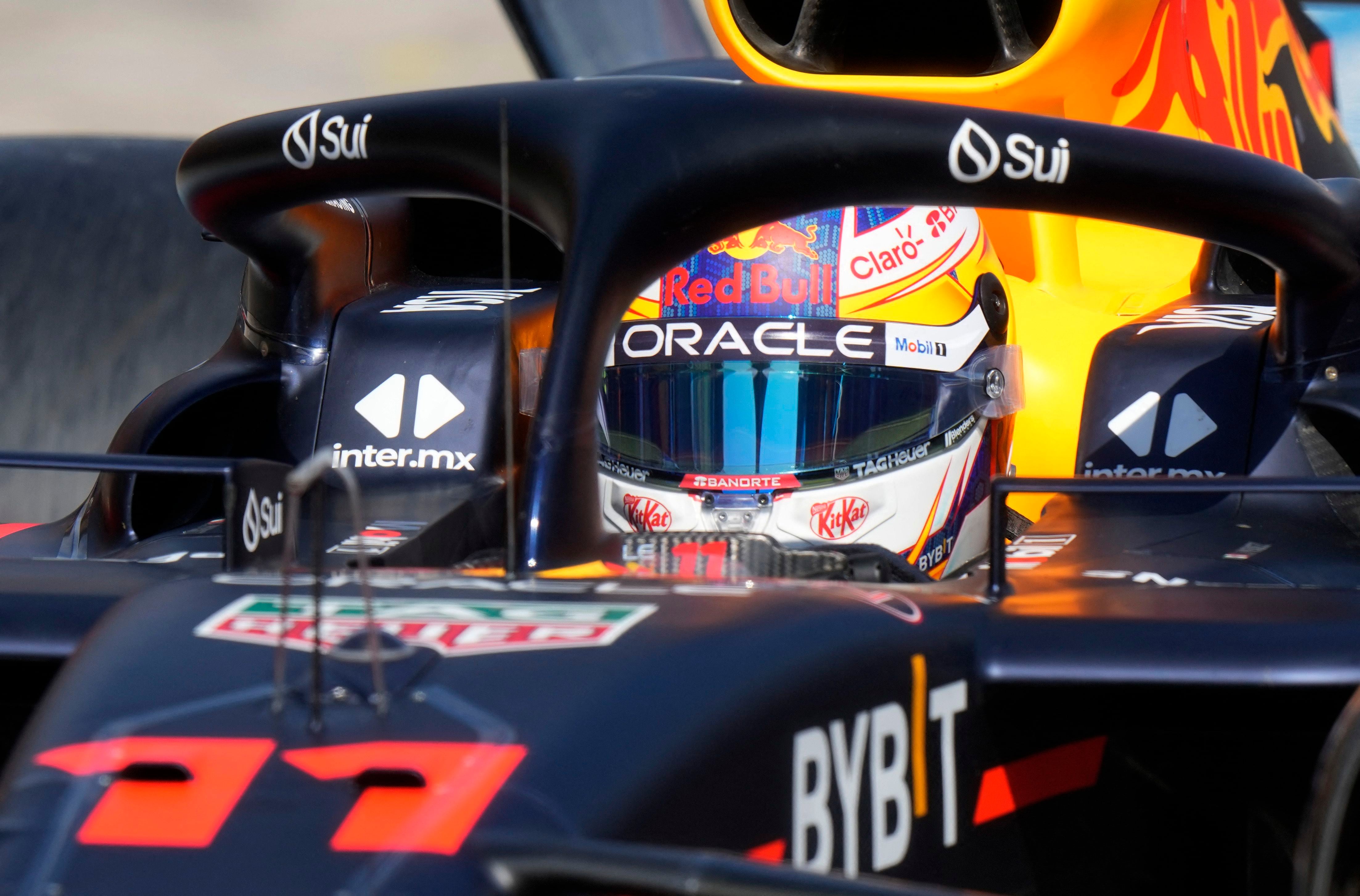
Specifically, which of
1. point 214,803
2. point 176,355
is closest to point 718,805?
point 214,803

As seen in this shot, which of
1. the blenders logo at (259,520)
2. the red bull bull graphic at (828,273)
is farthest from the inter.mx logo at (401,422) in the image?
the blenders logo at (259,520)

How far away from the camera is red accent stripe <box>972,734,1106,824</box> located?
1341 millimetres

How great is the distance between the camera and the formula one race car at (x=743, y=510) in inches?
38.8

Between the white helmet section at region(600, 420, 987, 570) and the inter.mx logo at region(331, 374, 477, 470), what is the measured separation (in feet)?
0.89

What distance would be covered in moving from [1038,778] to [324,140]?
1107 millimetres

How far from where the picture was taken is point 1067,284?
317cm

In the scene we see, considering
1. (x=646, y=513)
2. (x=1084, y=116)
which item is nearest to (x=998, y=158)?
(x=646, y=513)

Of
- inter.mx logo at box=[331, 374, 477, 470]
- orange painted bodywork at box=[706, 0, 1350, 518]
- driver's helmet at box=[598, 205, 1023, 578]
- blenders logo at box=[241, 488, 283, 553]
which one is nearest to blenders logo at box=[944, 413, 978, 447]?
driver's helmet at box=[598, 205, 1023, 578]

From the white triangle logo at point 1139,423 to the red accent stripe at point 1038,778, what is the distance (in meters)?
1.13

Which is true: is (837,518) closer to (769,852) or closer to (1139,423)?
(1139,423)

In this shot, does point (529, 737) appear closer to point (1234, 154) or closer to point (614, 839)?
point (614, 839)

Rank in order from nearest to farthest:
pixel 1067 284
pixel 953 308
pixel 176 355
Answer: pixel 953 308
pixel 1067 284
pixel 176 355

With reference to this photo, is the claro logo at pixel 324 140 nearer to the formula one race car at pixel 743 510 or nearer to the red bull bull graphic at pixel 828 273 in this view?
the formula one race car at pixel 743 510

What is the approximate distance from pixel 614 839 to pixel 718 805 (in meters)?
0.12
